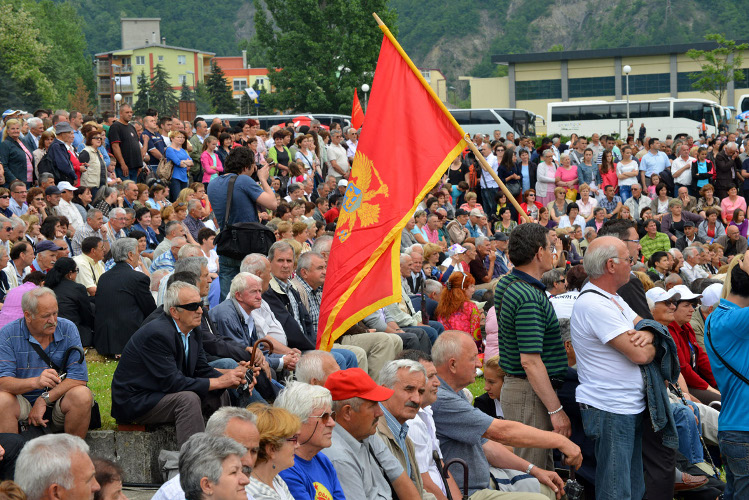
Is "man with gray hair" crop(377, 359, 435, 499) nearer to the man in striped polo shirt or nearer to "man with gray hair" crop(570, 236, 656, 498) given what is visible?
the man in striped polo shirt

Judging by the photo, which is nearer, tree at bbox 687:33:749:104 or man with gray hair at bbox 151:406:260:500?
man with gray hair at bbox 151:406:260:500

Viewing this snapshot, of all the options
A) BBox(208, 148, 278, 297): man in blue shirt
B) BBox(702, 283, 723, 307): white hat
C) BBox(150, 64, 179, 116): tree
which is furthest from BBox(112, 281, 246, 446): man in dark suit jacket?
BBox(150, 64, 179, 116): tree

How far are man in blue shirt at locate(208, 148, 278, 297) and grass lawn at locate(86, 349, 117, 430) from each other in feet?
4.93

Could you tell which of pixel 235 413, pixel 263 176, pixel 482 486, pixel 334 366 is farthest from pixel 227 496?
pixel 263 176

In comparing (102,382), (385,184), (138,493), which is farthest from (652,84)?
(138,493)

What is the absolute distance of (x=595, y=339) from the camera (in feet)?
20.5

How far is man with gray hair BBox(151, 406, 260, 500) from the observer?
4.56 m

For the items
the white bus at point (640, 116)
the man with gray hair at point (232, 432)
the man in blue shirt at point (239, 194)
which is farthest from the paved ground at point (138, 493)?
the white bus at point (640, 116)

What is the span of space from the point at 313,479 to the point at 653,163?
788 inches

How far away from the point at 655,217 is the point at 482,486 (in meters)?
14.4

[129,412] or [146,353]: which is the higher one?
[146,353]

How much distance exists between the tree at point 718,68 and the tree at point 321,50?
908 inches

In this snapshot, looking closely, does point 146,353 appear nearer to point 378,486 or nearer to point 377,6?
point 378,486

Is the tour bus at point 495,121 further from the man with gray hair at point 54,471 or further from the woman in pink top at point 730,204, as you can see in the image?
the man with gray hair at point 54,471
